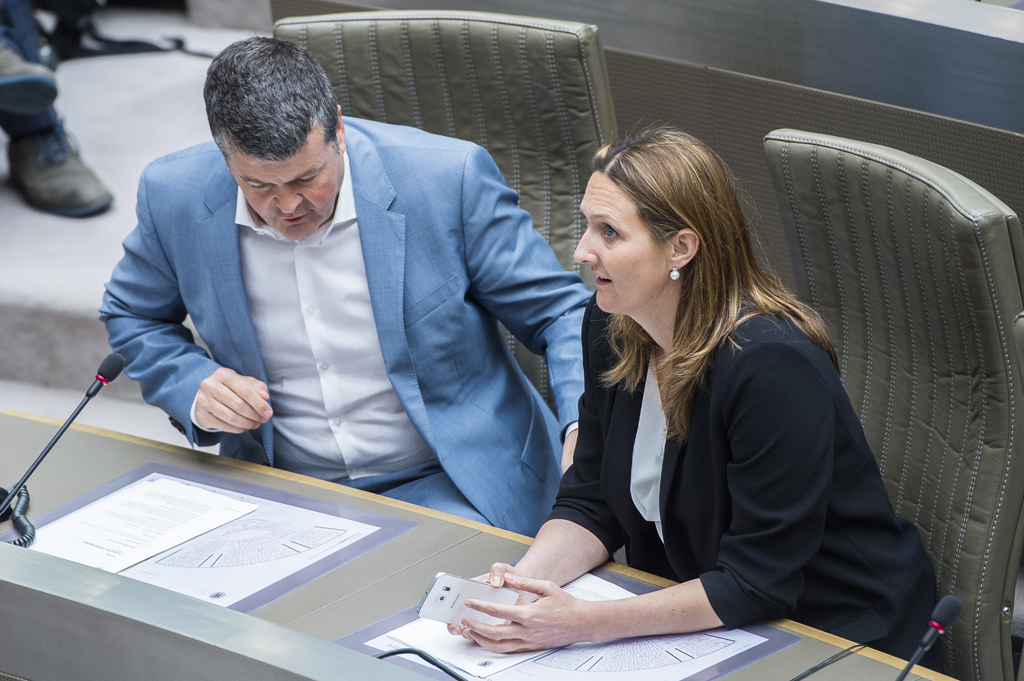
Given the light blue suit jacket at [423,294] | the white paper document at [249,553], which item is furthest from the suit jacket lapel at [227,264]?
the white paper document at [249,553]

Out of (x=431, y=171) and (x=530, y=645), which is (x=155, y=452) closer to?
(x=431, y=171)

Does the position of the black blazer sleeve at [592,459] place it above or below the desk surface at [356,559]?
above

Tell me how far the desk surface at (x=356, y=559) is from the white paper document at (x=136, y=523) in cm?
6

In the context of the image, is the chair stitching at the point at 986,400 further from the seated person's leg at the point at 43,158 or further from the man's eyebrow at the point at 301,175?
the seated person's leg at the point at 43,158

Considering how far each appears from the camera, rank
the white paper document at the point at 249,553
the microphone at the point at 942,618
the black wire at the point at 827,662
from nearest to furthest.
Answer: the microphone at the point at 942,618, the black wire at the point at 827,662, the white paper document at the point at 249,553

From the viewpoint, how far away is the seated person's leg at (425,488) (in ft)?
5.29

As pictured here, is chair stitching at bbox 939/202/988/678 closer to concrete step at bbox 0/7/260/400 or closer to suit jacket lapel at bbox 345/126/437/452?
suit jacket lapel at bbox 345/126/437/452

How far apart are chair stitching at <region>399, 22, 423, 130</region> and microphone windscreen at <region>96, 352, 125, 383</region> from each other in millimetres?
742

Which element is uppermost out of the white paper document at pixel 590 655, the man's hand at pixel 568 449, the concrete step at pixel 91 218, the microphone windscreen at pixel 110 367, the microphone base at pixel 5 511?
the microphone windscreen at pixel 110 367

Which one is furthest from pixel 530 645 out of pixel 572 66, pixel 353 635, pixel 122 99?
pixel 122 99

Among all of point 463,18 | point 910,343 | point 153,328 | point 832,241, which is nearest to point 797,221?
point 832,241

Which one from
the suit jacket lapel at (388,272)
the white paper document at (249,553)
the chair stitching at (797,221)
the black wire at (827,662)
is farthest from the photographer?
the suit jacket lapel at (388,272)

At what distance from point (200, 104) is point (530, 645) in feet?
10.3

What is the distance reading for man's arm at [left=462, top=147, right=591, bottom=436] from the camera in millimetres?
1631
